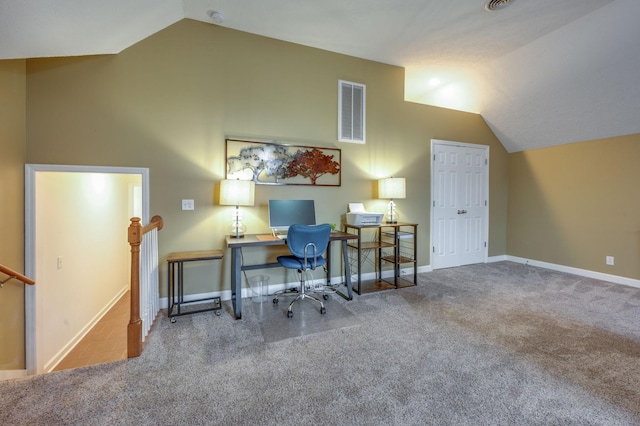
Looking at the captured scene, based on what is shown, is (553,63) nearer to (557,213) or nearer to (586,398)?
(557,213)

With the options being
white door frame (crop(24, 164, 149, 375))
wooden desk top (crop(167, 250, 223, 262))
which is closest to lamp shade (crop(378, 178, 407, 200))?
wooden desk top (crop(167, 250, 223, 262))

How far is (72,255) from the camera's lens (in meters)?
2.94

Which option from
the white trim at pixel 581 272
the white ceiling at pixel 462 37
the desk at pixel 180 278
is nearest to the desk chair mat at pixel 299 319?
the desk at pixel 180 278

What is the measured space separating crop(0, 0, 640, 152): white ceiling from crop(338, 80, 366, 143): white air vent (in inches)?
18.3

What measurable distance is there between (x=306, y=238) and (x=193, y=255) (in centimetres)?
118

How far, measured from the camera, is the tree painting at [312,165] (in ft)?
11.1

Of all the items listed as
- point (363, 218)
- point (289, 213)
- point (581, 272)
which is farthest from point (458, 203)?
point (289, 213)

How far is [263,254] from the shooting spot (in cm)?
332

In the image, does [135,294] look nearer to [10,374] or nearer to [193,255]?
[193,255]

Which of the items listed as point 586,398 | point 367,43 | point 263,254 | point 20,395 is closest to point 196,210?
point 263,254

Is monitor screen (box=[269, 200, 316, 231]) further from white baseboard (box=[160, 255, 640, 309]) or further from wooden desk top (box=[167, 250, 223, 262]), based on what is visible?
white baseboard (box=[160, 255, 640, 309])

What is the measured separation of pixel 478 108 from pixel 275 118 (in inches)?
141

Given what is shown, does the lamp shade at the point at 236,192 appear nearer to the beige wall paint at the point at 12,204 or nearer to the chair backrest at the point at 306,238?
the chair backrest at the point at 306,238

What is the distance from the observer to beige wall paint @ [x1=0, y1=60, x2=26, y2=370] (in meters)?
2.21
